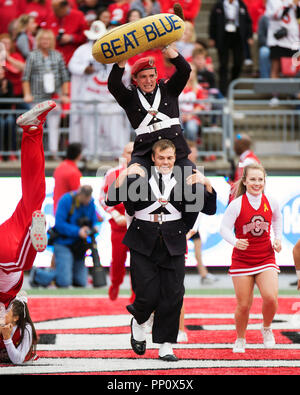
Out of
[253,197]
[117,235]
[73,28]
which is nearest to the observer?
[253,197]

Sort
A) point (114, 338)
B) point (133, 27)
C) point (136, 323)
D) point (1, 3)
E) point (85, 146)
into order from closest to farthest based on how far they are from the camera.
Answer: point (133, 27)
point (136, 323)
point (114, 338)
point (85, 146)
point (1, 3)

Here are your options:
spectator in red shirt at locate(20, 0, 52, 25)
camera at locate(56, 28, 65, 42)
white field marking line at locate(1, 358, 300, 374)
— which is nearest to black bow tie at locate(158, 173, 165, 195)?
white field marking line at locate(1, 358, 300, 374)

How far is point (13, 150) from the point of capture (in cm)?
1452

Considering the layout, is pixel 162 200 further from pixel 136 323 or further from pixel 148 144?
pixel 136 323

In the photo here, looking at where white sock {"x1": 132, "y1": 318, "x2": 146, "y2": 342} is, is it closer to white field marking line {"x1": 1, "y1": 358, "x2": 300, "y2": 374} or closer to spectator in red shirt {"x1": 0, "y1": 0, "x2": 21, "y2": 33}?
white field marking line {"x1": 1, "y1": 358, "x2": 300, "y2": 374}

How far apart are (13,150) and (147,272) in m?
7.64

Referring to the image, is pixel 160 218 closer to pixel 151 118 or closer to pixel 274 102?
pixel 151 118

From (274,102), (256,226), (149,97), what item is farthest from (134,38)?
(274,102)

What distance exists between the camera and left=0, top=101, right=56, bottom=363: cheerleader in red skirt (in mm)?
7090

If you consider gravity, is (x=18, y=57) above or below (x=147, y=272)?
above

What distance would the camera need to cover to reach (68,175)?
12.7 meters

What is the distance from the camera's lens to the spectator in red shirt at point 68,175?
1270 cm

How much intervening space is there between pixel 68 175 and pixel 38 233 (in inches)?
222

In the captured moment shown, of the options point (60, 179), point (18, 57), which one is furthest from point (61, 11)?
point (60, 179)
